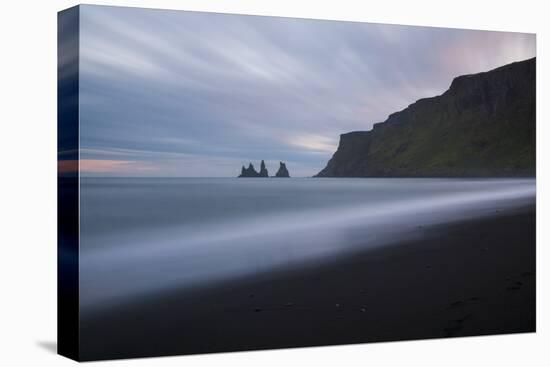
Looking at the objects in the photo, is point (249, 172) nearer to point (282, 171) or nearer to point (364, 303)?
point (282, 171)

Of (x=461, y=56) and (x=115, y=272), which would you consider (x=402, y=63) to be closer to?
(x=461, y=56)

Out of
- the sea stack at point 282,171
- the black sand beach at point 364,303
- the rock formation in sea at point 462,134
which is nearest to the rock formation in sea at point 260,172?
the sea stack at point 282,171

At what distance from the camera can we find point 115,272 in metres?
8.76

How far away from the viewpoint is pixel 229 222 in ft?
30.6

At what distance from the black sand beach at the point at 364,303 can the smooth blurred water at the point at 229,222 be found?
0.18 metres

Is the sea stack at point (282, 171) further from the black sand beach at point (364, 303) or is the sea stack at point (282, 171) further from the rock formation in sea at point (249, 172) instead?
the black sand beach at point (364, 303)

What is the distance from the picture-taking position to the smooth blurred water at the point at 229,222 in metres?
8.73

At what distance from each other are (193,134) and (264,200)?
3.58ft

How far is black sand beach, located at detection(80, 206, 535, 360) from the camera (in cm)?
890

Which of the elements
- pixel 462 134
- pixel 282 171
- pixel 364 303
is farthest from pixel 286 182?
pixel 462 134

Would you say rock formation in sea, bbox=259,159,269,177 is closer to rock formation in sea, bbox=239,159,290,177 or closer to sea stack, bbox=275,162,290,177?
rock formation in sea, bbox=239,159,290,177

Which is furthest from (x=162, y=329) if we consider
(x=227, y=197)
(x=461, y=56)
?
(x=461, y=56)

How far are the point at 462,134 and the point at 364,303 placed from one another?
2568mm

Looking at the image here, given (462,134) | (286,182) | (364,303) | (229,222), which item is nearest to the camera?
(229,222)
